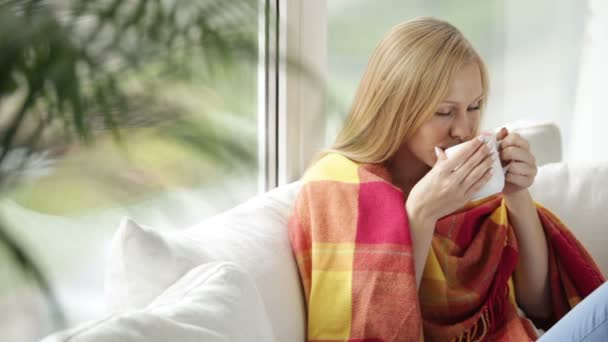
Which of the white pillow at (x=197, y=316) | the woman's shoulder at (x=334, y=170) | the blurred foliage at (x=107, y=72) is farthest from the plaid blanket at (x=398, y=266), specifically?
the blurred foliage at (x=107, y=72)

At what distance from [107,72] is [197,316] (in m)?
0.58

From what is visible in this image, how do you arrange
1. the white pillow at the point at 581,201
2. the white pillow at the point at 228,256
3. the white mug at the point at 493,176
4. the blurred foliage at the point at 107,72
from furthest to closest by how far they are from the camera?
the white pillow at the point at 581,201 → the white mug at the point at 493,176 → the white pillow at the point at 228,256 → the blurred foliage at the point at 107,72

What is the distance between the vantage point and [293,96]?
2020 millimetres

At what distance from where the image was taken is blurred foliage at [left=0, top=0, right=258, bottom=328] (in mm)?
340

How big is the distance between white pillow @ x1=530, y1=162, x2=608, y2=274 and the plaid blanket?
0.18m

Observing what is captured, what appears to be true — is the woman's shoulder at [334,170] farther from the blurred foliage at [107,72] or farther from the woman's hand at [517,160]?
the blurred foliage at [107,72]

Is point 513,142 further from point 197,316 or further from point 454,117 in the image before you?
point 197,316

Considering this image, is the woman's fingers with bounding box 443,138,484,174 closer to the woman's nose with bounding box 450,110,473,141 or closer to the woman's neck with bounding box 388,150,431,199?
the woman's nose with bounding box 450,110,473,141

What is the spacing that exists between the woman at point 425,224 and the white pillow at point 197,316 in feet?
1.04

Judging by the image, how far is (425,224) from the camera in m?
1.39

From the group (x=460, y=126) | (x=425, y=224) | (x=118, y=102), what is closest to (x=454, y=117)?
(x=460, y=126)

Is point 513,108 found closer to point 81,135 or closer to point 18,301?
point 18,301

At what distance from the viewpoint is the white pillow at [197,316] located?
79 cm

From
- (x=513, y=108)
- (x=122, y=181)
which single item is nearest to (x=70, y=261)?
(x=122, y=181)
